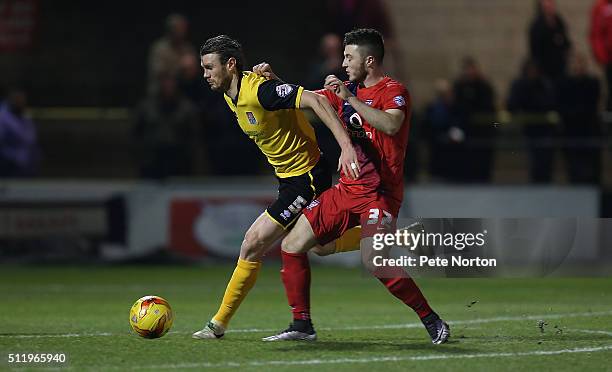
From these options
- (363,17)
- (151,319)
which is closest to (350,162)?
(151,319)

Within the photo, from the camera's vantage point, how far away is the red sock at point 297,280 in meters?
8.69

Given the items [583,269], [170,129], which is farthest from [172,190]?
[583,269]

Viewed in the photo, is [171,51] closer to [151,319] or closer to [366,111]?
[151,319]

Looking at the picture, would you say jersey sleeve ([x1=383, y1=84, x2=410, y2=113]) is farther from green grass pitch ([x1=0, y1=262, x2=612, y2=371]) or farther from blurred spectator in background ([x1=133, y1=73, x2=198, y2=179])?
blurred spectator in background ([x1=133, y1=73, x2=198, y2=179])

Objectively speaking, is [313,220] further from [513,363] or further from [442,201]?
[442,201]

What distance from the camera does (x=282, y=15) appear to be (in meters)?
21.7

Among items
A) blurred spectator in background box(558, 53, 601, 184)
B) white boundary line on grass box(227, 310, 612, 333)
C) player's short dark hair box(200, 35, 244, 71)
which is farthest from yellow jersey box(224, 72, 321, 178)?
blurred spectator in background box(558, 53, 601, 184)

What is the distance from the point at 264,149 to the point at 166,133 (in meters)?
8.04

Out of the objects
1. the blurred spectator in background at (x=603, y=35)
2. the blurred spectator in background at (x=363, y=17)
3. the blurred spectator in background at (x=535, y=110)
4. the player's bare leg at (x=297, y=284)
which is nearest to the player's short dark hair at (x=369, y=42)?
the player's bare leg at (x=297, y=284)

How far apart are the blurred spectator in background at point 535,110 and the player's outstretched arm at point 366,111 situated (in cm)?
854

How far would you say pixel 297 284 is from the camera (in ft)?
28.6

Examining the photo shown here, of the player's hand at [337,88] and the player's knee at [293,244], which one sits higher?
the player's hand at [337,88]

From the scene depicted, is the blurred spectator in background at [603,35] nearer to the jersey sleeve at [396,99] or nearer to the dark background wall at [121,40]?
the dark background wall at [121,40]

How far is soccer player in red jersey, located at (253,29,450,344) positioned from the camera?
27.3 ft
